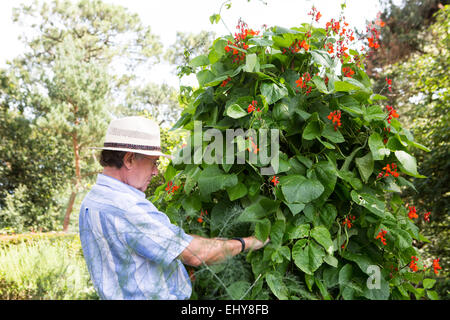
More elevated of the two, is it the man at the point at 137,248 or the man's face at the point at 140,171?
the man's face at the point at 140,171

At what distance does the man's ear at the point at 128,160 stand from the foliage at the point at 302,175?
234 mm

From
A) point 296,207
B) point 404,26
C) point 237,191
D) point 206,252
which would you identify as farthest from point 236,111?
point 404,26

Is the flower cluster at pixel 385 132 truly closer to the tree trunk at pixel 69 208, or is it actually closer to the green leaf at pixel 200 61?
the green leaf at pixel 200 61

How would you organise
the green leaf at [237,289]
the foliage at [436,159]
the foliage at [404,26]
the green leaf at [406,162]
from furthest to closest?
1. the foliage at [404,26]
2. the foliage at [436,159]
3. the green leaf at [406,162]
4. the green leaf at [237,289]

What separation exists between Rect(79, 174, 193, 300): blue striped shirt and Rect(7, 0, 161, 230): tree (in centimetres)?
1217

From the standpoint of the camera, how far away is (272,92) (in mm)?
1354

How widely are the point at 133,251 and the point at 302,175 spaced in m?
0.65

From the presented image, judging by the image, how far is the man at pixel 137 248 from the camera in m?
1.17

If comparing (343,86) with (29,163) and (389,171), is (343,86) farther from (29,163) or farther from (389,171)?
(29,163)

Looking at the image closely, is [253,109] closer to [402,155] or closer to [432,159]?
[402,155]

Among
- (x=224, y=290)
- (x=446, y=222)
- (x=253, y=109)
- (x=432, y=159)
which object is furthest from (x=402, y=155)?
(x=446, y=222)

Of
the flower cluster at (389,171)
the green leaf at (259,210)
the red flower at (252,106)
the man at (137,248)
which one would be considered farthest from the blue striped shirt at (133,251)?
the flower cluster at (389,171)

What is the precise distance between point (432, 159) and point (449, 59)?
1.37 meters

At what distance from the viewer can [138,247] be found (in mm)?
1161
